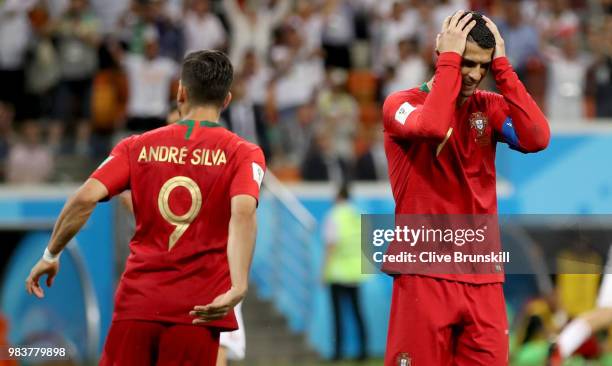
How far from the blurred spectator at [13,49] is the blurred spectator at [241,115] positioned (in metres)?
2.76

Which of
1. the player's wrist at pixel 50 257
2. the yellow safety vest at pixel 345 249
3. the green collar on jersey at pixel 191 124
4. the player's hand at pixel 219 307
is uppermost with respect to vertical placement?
the yellow safety vest at pixel 345 249

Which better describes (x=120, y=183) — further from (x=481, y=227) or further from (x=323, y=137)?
(x=323, y=137)

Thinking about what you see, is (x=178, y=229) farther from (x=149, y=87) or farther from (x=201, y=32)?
(x=201, y=32)

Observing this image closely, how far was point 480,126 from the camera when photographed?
20.3ft

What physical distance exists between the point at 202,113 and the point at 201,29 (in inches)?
465

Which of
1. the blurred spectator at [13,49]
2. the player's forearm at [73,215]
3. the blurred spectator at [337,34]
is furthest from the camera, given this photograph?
the blurred spectator at [337,34]

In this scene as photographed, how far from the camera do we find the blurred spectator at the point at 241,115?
1574 cm

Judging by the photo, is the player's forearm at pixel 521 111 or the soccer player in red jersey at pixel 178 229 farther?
the player's forearm at pixel 521 111

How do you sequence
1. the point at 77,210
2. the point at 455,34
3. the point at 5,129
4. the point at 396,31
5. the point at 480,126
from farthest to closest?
1. the point at 396,31
2. the point at 5,129
3. the point at 480,126
4. the point at 455,34
5. the point at 77,210

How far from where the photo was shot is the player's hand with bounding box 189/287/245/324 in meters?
5.53

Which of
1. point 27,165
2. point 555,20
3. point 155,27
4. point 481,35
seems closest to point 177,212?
point 481,35

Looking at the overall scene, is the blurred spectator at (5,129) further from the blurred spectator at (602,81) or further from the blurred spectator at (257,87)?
the blurred spectator at (602,81)

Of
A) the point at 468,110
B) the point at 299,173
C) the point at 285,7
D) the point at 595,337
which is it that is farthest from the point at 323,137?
the point at 468,110

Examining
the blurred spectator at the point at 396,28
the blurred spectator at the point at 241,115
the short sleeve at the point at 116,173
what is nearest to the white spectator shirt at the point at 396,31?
the blurred spectator at the point at 396,28
